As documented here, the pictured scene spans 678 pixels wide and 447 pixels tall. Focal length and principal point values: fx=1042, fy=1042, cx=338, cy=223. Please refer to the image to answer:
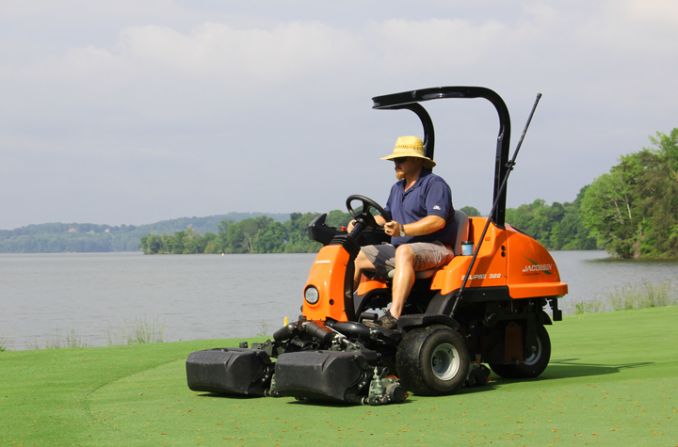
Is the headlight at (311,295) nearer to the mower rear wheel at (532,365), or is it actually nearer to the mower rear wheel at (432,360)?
the mower rear wheel at (432,360)

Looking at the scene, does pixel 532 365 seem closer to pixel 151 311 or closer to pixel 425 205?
pixel 425 205

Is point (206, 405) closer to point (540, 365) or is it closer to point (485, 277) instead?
point (485, 277)

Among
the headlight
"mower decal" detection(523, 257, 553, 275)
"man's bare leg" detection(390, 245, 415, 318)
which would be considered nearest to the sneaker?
"man's bare leg" detection(390, 245, 415, 318)

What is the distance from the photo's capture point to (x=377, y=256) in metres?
8.56

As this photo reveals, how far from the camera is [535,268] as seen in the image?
916 cm

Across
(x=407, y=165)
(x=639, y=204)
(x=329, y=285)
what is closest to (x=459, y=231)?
(x=407, y=165)

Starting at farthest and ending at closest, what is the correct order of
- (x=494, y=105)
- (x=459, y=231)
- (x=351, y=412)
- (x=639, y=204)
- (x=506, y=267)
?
(x=639, y=204), (x=494, y=105), (x=506, y=267), (x=459, y=231), (x=351, y=412)

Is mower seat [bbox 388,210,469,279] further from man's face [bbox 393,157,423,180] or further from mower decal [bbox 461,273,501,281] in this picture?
man's face [bbox 393,157,423,180]

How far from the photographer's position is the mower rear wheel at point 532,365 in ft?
29.8

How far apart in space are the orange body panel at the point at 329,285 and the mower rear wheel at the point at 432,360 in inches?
23.2

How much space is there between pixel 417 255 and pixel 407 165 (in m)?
0.86

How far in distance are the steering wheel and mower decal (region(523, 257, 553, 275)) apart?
137cm

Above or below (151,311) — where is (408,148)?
above

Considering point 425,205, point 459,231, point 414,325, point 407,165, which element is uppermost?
point 407,165
